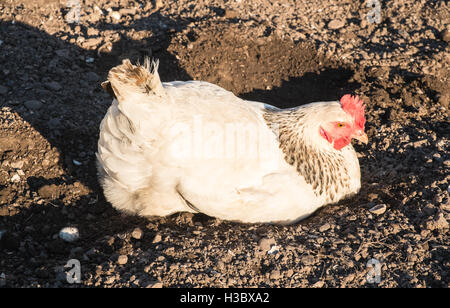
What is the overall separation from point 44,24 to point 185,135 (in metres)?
Result: 3.70

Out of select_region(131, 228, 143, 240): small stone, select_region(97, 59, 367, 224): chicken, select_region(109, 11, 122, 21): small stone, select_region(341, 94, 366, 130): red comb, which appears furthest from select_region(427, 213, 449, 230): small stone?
select_region(109, 11, 122, 21): small stone

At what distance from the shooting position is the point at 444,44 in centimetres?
616

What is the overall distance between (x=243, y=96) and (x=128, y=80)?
2.37 metres

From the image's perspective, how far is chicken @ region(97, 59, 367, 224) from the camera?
3668 millimetres

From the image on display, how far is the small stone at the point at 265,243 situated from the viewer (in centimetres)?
381

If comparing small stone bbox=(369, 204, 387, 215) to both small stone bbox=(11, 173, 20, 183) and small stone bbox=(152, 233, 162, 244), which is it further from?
small stone bbox=(11, 173, 20, 183)

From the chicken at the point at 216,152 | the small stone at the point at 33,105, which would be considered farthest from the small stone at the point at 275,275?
the small stone at the point at 33,105

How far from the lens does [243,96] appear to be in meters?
5.68

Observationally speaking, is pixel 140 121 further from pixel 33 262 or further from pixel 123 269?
pixel 33 262

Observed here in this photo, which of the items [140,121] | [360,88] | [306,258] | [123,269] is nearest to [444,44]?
[360,88]

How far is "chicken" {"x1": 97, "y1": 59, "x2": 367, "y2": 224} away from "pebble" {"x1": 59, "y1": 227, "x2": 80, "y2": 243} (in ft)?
1.43

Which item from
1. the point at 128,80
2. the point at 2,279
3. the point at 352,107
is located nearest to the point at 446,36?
the point at 352,107

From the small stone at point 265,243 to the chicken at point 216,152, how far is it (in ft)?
0.83

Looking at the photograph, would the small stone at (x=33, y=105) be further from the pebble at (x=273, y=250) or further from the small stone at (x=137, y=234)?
the pebble at (x=273, y=250)
